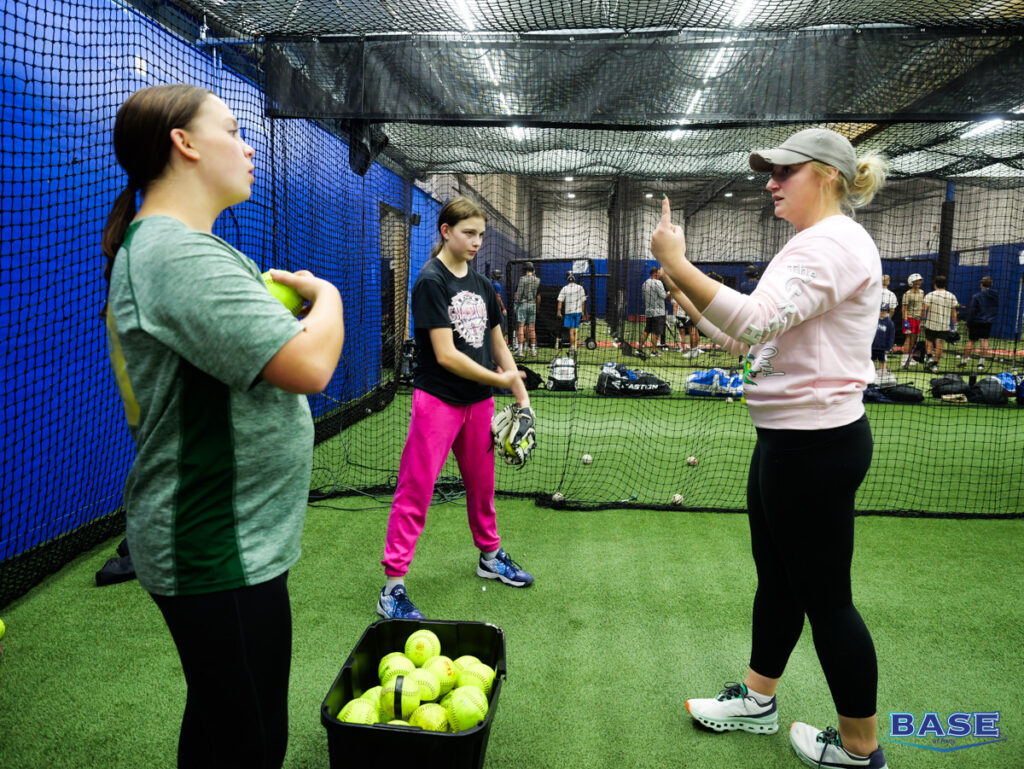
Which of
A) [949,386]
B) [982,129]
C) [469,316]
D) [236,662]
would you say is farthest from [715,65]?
[949,386]

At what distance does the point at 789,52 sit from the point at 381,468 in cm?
401

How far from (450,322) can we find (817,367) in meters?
1.54

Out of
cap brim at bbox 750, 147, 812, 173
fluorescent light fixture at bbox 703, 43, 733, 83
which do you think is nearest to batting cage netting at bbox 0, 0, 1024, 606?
fluorescent light fixture at bbox 703, 43, 733, 83

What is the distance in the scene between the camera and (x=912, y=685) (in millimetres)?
2320

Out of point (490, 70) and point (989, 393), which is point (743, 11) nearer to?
point (490, 70)

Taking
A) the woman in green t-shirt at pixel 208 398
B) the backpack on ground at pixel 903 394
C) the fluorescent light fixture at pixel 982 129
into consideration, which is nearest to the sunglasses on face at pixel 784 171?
the woman in green t-shirt at pixel 208 398

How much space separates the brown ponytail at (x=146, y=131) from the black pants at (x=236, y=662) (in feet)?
1.89

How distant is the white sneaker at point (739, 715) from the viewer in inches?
80.7

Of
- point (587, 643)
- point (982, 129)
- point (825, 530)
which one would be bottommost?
point (587, 643)

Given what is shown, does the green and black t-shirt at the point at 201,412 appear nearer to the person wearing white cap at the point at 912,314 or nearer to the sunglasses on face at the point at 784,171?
the sunglasses on face at the point at 784,171

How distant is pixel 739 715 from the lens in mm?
2053

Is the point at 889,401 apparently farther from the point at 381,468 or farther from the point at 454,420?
the point at 454,420

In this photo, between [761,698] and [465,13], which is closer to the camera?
[761,698]

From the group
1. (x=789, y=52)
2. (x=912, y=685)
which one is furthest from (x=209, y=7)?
(x=912, y=685)
